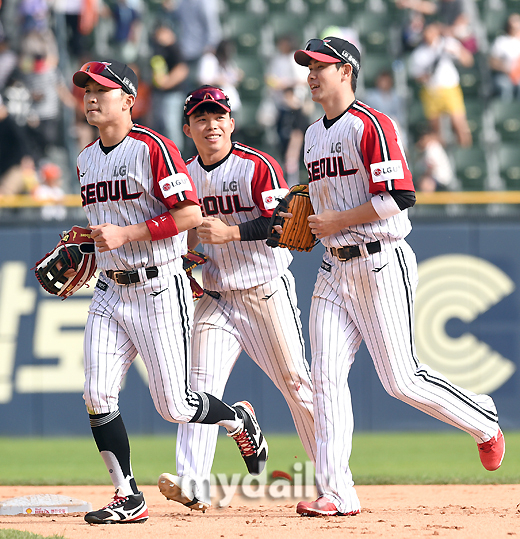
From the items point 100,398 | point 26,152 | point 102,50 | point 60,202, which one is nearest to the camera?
point 100,398

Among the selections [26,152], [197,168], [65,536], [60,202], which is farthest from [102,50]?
[65,536]

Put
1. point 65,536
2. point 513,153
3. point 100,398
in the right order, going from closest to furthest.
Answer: point 65,536
point 100,398
point 513,153

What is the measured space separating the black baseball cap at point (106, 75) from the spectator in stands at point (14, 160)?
19.9 ft

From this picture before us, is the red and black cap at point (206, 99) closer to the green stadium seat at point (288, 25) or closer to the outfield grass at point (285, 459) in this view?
the outfield grass at point (285, 459)

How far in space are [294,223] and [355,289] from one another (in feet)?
1.55

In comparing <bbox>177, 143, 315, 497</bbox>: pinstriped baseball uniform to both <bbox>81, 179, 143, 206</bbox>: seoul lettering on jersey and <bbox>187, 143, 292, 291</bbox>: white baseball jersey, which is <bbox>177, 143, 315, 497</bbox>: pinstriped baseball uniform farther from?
<bbox>81, 179, 143, 206</bbox>: seoul lettering on jersey

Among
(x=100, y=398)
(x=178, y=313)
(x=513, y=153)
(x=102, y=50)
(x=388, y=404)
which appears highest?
(x=102, y=50)

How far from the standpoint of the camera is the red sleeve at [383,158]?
160 inches

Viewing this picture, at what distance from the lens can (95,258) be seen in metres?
4.45

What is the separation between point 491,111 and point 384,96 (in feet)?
4.92

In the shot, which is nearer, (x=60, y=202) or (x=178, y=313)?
(x=178, y=313)

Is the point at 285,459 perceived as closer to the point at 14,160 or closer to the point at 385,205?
the point at 385,205

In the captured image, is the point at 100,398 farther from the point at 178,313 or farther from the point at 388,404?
the point at 388,404

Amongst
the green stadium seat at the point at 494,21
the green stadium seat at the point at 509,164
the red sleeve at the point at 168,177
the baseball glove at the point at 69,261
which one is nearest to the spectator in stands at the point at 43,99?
the green stadium seat at the point at 509,164
